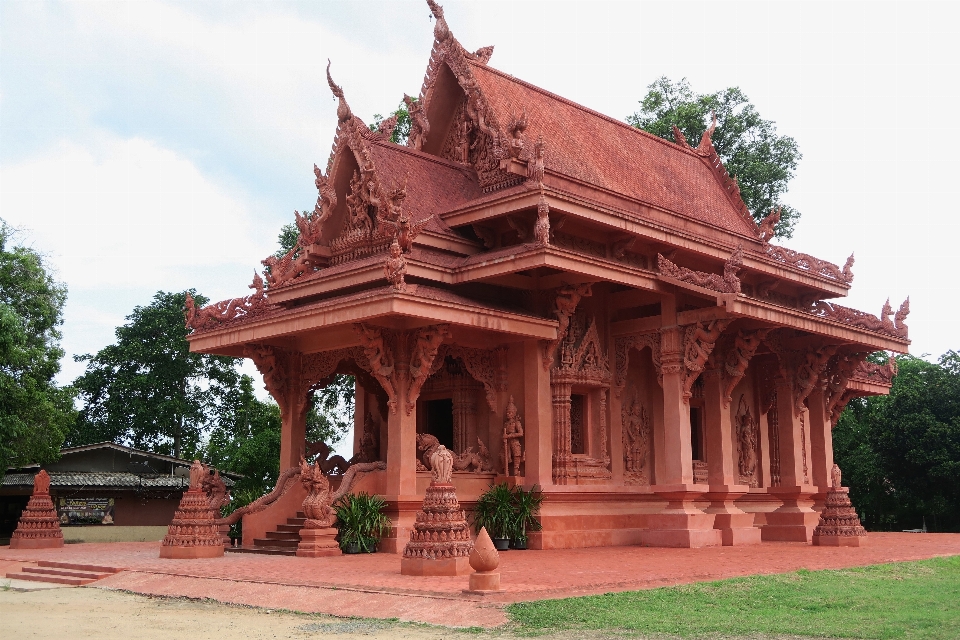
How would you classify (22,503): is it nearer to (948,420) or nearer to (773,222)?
(773,222)

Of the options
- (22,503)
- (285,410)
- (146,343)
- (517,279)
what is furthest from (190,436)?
(517,279)

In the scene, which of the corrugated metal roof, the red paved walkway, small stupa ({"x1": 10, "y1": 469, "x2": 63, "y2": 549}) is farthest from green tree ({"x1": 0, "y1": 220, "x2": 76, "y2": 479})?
the red paved walkway

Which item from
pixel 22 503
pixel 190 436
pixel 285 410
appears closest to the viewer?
pixel 285 410

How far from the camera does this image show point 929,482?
82.5 ft

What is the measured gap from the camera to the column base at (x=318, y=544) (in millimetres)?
12477

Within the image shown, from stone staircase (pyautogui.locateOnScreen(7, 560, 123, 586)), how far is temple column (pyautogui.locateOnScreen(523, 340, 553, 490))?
5704mm

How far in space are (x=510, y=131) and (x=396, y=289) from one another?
154 inches

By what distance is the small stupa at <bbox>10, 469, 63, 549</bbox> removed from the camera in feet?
51.2

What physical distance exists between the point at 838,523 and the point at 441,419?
625 cm

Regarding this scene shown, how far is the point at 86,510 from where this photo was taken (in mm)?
Result: 23422

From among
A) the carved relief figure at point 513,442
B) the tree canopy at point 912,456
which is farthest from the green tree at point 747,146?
the carved relief figure at point 513,442

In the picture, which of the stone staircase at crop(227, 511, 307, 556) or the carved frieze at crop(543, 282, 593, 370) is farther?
the carved frieze at crop(543, 282, 593, 370)

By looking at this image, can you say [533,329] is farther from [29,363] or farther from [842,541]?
[29,363]

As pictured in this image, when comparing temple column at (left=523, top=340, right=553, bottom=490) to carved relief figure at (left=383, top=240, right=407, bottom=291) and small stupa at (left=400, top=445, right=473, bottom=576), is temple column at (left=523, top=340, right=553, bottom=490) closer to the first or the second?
carved relief figure at (left=383, top=240, right=407, bottom=291)
